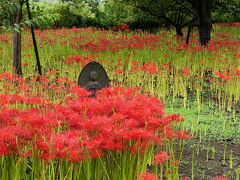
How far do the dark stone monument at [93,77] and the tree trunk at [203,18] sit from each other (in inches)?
351

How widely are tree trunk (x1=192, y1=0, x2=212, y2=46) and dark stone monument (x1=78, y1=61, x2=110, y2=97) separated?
8.92 meters

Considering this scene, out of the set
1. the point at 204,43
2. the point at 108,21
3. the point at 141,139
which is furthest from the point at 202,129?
the point at 108,21

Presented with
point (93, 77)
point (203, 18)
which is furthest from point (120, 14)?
point (93, 77)

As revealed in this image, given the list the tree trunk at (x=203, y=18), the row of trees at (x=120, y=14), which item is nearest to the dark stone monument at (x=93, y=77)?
the row of trees at (x=120, y=14)

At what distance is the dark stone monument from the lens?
6719mm

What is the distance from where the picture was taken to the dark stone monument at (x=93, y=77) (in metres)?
6.72

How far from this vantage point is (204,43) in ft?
50.2

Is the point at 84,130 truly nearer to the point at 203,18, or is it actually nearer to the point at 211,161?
the point at 211,161

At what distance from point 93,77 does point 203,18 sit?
920cm

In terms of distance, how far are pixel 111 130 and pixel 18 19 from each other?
656cm

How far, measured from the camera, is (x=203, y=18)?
1512cm

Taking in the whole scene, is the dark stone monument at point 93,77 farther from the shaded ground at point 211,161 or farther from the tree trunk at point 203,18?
the tree trunk at point 203,18

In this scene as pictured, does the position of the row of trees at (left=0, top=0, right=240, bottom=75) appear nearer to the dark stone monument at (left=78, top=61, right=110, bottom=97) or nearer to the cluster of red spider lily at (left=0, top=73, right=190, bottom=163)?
the dark stone monument at (left=78, top=61, right=110, bottom=97)

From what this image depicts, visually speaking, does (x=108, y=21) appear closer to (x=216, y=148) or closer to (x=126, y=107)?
(x=216, y=148)
